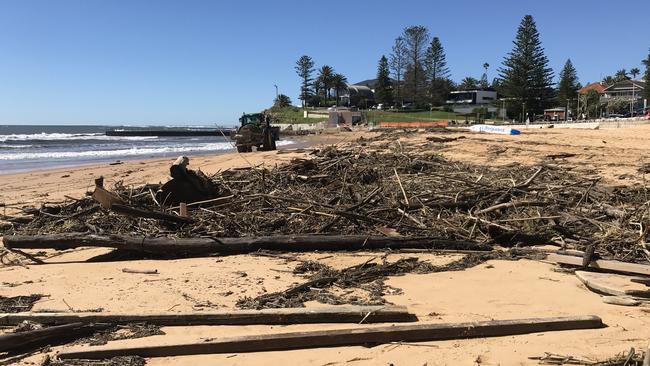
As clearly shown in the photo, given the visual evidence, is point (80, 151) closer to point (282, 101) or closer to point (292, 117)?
point (292, 117)

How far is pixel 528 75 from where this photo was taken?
7712 centimetres

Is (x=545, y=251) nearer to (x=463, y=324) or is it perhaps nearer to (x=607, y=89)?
(x=463, y=324)

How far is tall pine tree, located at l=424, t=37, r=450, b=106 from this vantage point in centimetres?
9712

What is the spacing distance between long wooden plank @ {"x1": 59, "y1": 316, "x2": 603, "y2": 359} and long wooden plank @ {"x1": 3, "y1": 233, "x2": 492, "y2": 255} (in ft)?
8.99

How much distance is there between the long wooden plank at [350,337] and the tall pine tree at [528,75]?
257 ft

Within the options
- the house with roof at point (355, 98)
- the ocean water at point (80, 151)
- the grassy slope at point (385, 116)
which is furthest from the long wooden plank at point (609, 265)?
the house with roof at point (355, 98)

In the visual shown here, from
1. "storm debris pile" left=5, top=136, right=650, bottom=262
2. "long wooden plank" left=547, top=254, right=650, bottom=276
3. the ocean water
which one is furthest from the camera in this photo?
the ocean water

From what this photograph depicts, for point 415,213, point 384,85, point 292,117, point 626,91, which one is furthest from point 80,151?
point 626,91

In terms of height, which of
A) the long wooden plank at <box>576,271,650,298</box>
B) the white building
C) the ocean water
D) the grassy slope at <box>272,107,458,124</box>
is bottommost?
the long wooden plank at <box>576,271,650,298</box>

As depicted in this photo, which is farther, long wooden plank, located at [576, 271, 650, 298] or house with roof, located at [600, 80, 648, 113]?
house with roof, located at [600, 80, 648, 113]

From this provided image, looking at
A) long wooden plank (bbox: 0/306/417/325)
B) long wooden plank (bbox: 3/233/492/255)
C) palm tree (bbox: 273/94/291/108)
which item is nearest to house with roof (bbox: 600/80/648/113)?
palm tree (bbox: 273/94/291/108)

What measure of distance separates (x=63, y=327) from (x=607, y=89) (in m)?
125

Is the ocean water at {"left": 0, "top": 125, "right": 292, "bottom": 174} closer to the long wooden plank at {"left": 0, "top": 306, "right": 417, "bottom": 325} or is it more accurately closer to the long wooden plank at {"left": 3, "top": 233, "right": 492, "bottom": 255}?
the long wooden plank at {"left": 3, "top": 233, "right": 492, "bottom": 255}

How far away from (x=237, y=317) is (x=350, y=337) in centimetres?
102
